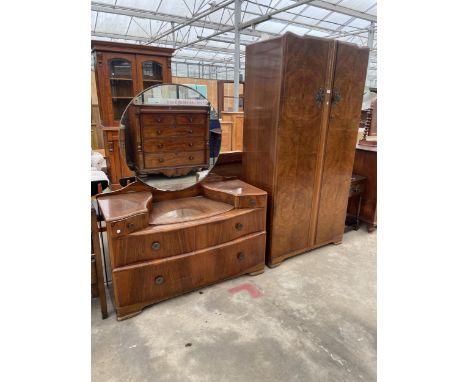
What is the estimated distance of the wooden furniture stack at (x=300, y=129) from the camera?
200 centimetres

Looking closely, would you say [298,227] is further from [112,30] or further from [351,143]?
[112,30]

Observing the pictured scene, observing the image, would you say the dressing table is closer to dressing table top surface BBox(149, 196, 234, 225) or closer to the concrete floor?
dressing table top surface BBox(149, 196, 234, 225)

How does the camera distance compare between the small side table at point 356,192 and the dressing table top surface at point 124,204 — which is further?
the small side table at point 356,192

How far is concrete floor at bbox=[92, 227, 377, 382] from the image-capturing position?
4.68 ft

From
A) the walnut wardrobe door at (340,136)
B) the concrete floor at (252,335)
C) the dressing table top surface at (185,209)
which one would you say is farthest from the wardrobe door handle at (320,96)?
the concrete floor at (252,335)

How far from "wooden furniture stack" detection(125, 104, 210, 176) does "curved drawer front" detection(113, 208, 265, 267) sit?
45 cm

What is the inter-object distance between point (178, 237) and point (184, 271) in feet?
0.79

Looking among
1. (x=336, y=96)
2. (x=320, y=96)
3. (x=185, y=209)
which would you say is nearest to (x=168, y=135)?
(x=185, y=209)

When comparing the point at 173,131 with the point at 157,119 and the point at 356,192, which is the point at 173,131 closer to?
the point at 157,119

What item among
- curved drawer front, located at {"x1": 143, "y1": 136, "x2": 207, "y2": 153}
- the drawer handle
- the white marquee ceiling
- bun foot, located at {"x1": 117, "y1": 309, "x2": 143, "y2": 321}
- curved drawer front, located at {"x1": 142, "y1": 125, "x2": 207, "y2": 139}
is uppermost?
the white marquee ceiling

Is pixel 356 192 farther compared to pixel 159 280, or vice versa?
pixel 356 192

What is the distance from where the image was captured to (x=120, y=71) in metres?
3.16

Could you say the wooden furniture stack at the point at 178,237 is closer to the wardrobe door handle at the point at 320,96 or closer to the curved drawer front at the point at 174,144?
the curved drawer front at the point at 174,144

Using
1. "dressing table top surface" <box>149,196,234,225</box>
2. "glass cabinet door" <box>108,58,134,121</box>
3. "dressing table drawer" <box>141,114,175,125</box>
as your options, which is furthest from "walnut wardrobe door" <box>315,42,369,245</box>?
"glass cabinet door" <box>108,58,134,121</box>
